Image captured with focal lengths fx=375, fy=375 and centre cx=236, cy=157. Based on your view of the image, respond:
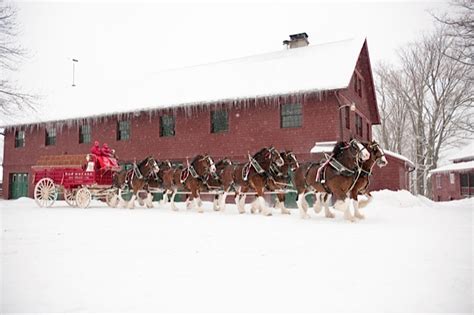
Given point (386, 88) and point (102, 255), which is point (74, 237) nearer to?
point (102, 255)

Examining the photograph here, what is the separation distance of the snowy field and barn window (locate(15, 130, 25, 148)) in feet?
74.6

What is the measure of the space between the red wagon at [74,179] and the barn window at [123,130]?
21.4ft

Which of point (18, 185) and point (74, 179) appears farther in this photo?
point (18, 185)

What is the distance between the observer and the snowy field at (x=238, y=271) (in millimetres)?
3542

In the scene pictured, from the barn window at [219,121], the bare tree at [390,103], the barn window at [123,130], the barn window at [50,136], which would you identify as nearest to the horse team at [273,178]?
the barn window at [219,121]

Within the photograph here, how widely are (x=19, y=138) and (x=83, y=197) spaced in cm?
1570

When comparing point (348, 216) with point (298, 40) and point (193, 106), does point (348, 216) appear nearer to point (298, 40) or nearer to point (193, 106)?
point (193, 106)

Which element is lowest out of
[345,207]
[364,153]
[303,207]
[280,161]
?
[303,207]

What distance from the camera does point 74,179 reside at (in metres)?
15.6

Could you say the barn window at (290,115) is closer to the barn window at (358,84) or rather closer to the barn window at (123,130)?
the barn window at (358,84)

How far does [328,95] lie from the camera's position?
17.0m

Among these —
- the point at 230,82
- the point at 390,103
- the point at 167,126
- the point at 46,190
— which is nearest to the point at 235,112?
the point at 230,82

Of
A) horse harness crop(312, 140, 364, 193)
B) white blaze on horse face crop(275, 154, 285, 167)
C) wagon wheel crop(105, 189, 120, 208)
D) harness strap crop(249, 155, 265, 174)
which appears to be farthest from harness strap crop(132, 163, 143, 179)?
horse harness crop(312, 140, 364, 193)

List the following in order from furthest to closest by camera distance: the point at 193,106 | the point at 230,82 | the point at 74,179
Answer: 1. the point at 193,106
2. the point at 230,82
3. the point at 74,179
